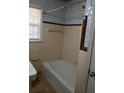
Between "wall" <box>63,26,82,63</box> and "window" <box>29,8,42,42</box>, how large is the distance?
0.95 metres

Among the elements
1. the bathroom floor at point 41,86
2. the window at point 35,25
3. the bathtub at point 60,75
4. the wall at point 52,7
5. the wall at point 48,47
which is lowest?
the bathroom floor at point 41,86

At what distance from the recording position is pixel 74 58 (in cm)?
335

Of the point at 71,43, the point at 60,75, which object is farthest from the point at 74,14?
the point at 60,75

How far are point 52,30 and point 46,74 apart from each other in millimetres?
1404

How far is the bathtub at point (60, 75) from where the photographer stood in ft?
7.69

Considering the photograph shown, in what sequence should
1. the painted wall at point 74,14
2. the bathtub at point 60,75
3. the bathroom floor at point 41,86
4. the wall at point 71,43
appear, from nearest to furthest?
the bathtub at point 60,75, the bathroom floor at point 41,86, the painted wall at point 74,14, the wall at point 71,43

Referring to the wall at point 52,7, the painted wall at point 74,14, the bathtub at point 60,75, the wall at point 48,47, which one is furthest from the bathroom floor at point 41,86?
the painted wall at point 74,14

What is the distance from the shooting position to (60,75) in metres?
3.23

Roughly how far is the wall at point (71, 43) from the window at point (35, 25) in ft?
3.10

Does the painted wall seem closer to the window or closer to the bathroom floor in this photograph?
the window

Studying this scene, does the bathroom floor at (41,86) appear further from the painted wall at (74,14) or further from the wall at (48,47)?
the painted wall at (74,14)

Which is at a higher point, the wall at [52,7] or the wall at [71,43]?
the wall at [52,7]
